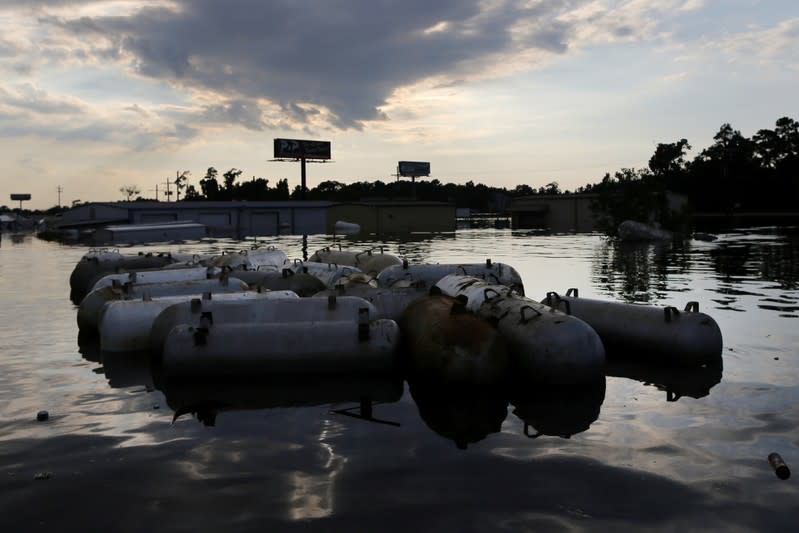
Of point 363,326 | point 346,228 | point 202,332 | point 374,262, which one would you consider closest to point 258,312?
point 202,332

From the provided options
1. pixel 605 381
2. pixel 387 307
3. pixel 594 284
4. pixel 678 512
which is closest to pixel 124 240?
pixel 594 284

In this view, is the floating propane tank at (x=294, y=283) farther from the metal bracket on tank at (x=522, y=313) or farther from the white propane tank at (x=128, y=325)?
the metal bracket on tank at (x=522, y=313)

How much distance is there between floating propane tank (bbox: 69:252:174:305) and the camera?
26.2 m

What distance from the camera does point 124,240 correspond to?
66.4m

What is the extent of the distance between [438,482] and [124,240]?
6482 centimetres

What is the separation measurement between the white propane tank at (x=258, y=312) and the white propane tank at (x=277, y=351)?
900 millimetres

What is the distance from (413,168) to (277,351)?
142298 millimetres

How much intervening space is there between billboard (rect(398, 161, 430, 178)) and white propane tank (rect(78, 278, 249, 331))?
440 ft

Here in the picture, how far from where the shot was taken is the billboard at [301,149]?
4688 inches

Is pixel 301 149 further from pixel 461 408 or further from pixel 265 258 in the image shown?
pixel 461 408

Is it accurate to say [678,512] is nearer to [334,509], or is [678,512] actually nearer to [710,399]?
[334,509]

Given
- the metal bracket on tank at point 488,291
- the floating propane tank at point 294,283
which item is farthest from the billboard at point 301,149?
the metal bracket on tank at point 488,291

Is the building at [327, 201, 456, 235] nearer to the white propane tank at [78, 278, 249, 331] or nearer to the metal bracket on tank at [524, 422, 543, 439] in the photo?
the white propane tank at [78, 278, 249, 331]

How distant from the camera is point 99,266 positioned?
87.7ft
